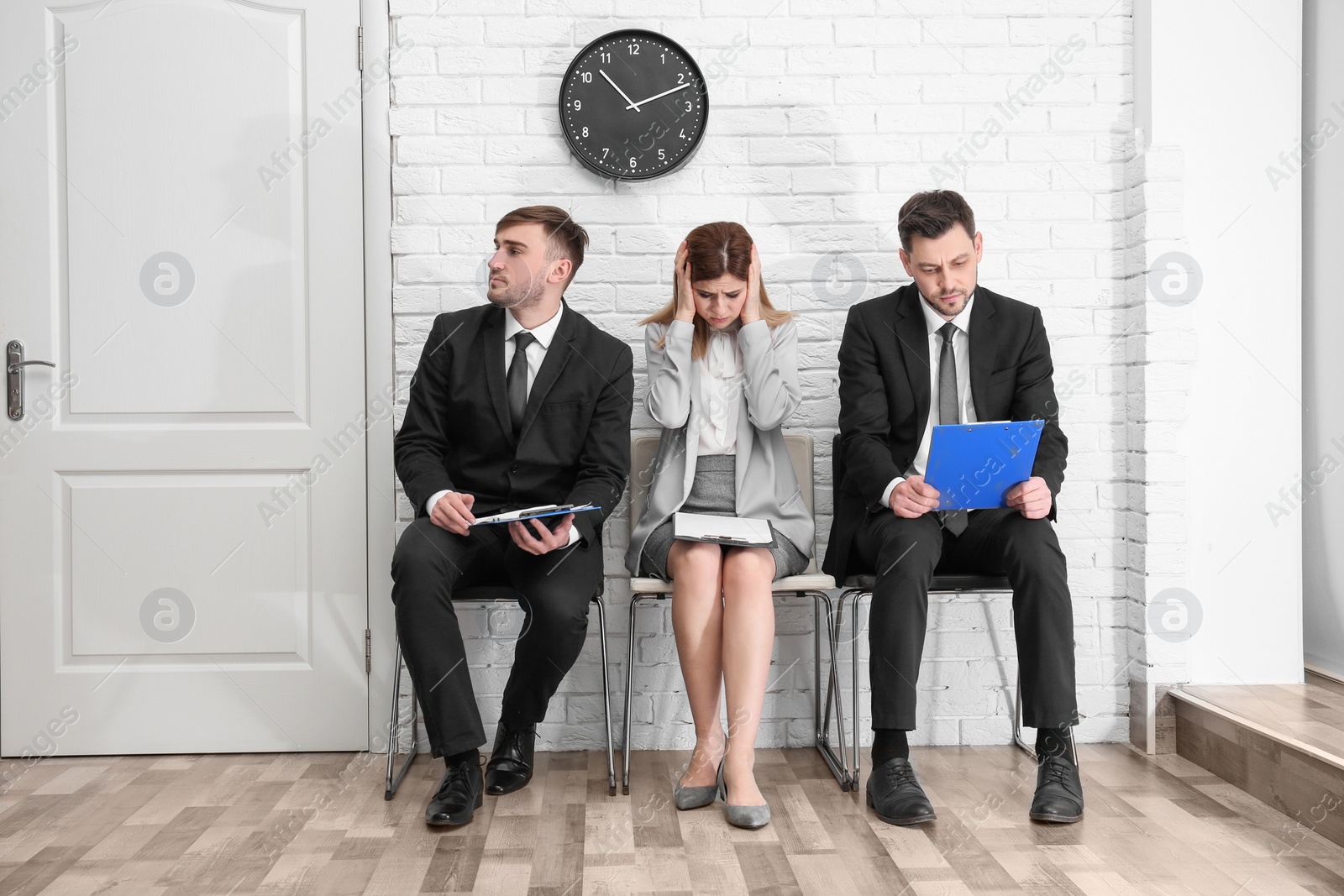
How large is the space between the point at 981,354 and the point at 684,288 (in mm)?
728

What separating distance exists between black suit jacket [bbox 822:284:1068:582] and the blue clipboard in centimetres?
20

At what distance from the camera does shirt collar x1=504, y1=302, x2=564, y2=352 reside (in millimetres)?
2211

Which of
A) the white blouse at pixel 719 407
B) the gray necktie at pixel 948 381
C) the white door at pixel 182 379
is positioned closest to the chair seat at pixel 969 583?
the gray necktie at pixel 948 381

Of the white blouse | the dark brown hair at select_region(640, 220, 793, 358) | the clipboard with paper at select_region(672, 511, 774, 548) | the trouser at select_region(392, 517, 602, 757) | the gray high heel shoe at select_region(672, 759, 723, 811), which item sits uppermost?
→ the dark brown hair at select_region(640, 220, 793, 358)

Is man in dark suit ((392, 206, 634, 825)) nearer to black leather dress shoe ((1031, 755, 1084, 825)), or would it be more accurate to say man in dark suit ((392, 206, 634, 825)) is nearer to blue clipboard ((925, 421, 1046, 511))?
blue clipboard ((925, 421, 1046, 511))

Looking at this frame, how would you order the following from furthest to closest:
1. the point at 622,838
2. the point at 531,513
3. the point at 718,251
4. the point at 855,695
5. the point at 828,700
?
1. the point at 828,700
2. the point at 718,251
3. the point at 855,695
4. the point at 531,513
5. the point at 622,838

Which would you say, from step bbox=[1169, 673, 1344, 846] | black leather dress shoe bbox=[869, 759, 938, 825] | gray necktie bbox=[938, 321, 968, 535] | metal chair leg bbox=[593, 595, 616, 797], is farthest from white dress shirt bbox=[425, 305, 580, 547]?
step bbox=[1169, 673, 1344, 846]

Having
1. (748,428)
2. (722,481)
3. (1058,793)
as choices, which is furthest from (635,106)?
(1058,793)

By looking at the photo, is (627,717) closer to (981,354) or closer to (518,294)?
(518,294)

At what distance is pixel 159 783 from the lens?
2.17 meters

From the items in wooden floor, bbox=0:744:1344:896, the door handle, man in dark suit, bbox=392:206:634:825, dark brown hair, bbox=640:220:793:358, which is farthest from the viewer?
the door handle

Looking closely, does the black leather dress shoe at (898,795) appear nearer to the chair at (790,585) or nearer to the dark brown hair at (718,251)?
the chair at (790,585)

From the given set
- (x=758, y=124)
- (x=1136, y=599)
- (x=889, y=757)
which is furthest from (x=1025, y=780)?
(x=758, y=124)

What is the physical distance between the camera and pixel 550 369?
7.13ft
